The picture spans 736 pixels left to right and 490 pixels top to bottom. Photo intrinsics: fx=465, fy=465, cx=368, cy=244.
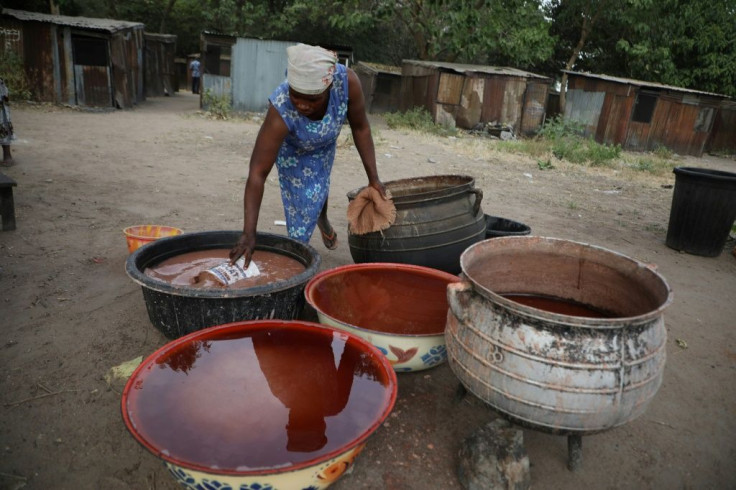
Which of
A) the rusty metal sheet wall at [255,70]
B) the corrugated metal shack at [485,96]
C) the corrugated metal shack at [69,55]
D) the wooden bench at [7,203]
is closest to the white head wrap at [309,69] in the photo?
the wooden bench at [7,203]

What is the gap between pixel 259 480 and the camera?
1243 millimetres

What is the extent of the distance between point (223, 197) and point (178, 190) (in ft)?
2.00

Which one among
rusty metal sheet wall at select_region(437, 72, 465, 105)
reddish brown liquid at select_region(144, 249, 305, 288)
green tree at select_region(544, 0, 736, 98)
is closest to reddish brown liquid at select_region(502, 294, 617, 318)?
reddish brown liquid at select_region(144, 249, 305, 288)

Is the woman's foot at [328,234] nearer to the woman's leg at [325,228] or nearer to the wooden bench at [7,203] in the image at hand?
the woman's leg at [325,228]

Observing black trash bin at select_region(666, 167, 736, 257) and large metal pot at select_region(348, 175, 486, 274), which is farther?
black trash bin at select_region(666, 167, 736, 257)

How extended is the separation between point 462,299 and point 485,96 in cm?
1451

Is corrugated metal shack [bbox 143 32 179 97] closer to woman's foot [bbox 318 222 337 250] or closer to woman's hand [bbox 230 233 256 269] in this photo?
woman's foot [bbox 318 222 337 250]

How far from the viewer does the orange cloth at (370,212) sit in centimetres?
265

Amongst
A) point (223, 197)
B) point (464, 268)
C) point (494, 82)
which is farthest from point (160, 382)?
point (494, 82)

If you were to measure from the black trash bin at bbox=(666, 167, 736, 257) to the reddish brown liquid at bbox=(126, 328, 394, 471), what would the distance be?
4.39 m

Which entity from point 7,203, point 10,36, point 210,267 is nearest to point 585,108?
point 210,267

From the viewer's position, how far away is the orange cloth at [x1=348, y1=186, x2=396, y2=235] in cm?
265

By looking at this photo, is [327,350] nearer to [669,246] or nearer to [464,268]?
[464,268]

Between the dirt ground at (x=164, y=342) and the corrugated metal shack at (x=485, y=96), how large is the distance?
8.79 m
